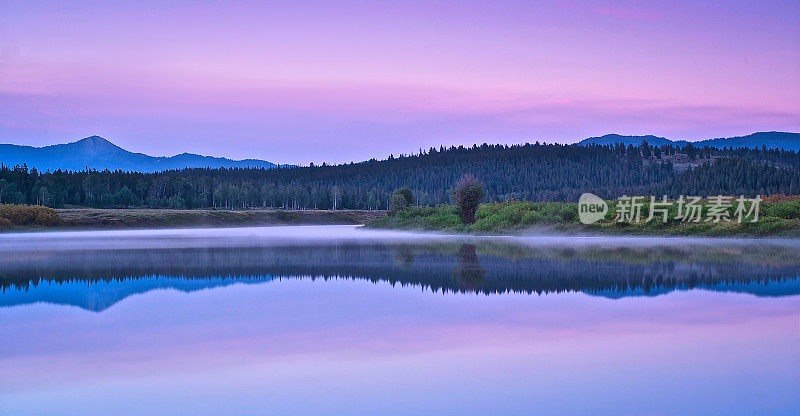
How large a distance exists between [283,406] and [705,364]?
5395mm

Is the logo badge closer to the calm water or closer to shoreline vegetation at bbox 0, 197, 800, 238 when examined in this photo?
shoreline vegetation at bbox 0, 197, 800, 238

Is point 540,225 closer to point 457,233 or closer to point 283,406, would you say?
point 457,233

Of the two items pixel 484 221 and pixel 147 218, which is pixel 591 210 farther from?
pixel 147 218

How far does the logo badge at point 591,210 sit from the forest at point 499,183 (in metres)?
41.4

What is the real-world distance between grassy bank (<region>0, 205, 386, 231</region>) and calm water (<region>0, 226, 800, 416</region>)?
53.6 meters

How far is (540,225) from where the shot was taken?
167 feet

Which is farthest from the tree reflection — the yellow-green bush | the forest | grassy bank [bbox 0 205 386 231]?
the forest

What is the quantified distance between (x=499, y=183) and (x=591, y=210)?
137972mm

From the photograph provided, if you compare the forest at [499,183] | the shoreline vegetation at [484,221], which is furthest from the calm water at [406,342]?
the forest at [499,183]

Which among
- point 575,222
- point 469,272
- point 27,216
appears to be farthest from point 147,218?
point 469,272

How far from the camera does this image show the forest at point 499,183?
130 meters

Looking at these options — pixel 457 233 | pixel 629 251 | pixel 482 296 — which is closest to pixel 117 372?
pixel 482 296

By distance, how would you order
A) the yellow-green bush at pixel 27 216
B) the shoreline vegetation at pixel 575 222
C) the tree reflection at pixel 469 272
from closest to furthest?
the tree reflection at pixel 469 272 → the shoreline vegetation at pixel 575 222 → the yellow-green bush at pixel 27 216

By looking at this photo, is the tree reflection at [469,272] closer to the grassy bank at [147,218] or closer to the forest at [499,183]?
the grassy bank at [147,218]
